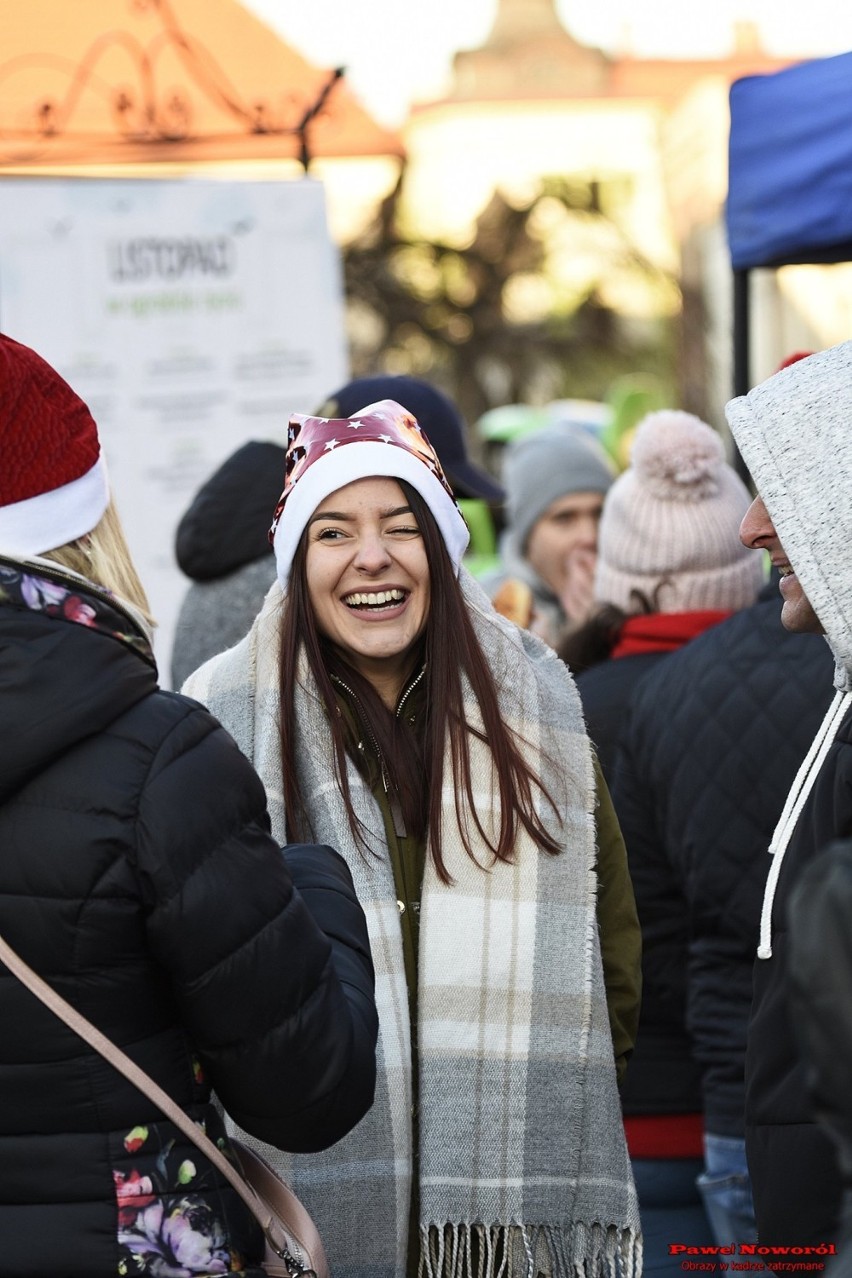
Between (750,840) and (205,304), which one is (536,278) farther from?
(750,840)

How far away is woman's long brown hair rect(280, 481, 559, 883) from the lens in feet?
8.23

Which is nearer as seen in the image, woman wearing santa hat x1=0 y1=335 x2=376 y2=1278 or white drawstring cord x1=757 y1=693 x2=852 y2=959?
woman wearing santa hat x1=0 y1=335 x2=376 y2=1278

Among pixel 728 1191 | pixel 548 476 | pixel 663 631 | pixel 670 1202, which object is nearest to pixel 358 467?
pixel 663 631

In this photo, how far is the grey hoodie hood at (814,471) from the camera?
189 centimetres

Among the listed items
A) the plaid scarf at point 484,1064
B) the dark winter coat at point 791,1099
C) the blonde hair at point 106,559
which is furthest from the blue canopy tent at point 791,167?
the blonde hair at point 106,559

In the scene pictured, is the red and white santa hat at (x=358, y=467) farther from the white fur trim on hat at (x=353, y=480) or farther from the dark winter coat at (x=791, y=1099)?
the dark winter coat at (x=791, y=1099)

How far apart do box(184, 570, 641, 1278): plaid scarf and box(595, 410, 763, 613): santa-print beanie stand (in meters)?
1.02

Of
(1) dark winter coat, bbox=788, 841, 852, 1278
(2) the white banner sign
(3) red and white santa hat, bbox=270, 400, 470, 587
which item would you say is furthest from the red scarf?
(1) dark winter coat, bbox=788, 841, 852, 1278

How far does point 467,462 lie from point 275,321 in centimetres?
174

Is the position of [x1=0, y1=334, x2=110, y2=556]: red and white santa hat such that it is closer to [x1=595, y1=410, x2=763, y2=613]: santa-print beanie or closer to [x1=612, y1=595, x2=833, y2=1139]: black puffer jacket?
[x1=612, y1=595, x2=833, y2=1139]: black puffer jacket

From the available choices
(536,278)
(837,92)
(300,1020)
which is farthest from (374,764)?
(536,278)

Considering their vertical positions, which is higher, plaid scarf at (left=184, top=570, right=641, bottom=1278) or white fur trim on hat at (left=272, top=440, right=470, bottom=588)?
white fur trim on hat at (left=272, top=440, right=470, bottom=588)

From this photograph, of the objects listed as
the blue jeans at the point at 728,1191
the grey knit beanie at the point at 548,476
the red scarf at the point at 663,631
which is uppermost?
the grey knit beanie at the point at 548,476

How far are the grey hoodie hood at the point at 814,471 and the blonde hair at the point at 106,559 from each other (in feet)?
2.53
